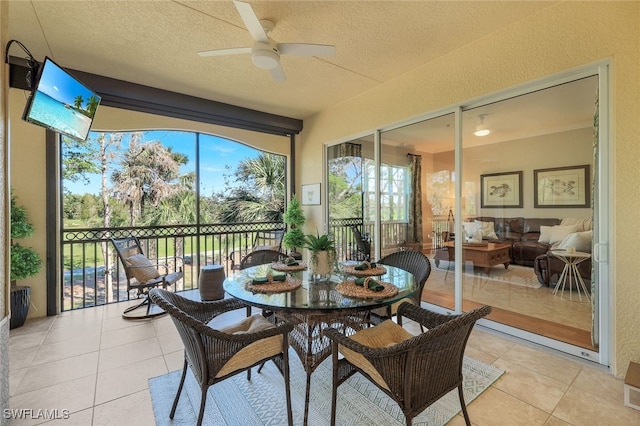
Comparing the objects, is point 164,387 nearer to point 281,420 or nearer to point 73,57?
point 281,420

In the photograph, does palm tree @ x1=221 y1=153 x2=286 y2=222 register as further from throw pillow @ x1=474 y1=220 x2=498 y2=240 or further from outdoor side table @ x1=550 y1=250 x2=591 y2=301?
outdoor side table @ x1=550 y1=250 x2=591 y2=301

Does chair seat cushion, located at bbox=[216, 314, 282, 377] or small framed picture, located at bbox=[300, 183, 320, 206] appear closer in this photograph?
chair seat cushion, located at bbox=[216, 314, 282, 377]

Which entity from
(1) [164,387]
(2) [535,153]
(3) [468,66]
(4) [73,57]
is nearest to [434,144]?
(3) [468,66]

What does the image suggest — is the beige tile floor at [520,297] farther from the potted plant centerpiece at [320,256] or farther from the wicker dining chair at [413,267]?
the potted plant centerpiece at [320,256]

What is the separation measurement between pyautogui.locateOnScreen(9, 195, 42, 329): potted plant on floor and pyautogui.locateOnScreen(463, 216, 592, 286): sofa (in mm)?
4796

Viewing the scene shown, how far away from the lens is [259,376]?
212cm

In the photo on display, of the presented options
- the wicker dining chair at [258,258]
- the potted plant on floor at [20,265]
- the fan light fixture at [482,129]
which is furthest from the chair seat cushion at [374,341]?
the potted plant on floor at [20,265]

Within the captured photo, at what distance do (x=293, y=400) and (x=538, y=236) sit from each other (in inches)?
125

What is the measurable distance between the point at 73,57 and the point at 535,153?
544cm

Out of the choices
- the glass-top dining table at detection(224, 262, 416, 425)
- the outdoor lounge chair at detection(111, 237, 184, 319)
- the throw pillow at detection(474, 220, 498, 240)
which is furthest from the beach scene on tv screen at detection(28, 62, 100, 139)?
the throw pillow at detection(474, 220, 498, 240)

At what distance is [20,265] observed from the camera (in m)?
2.90

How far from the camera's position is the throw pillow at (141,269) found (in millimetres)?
3332

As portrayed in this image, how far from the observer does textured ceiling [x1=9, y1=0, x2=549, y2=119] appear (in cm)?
227

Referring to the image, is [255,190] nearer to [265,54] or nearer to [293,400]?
[265,54]
